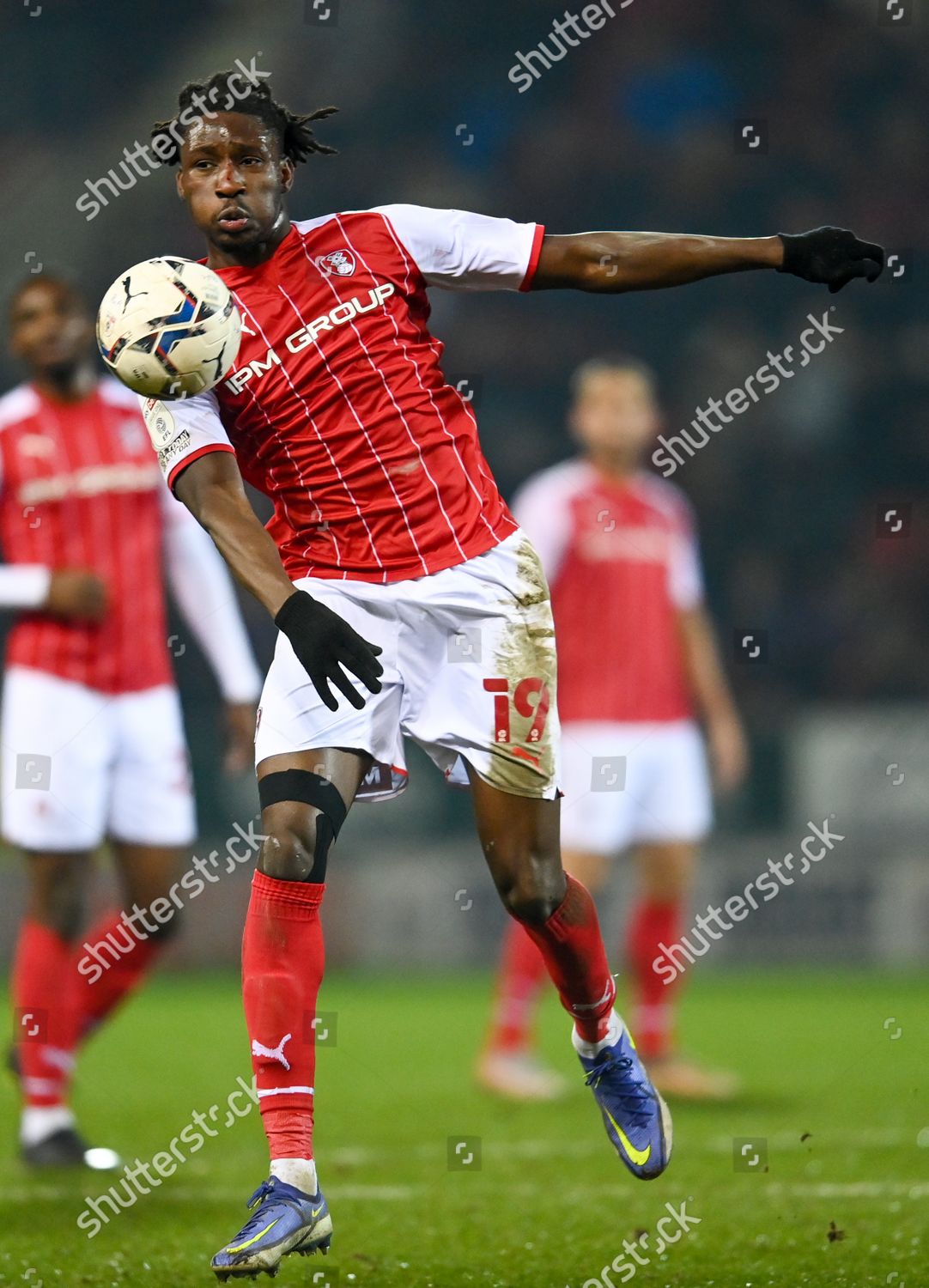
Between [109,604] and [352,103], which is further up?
[352,103]

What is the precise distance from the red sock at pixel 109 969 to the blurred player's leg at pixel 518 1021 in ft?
5.39

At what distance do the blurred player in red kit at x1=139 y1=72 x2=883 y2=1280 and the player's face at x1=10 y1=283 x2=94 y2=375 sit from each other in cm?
167

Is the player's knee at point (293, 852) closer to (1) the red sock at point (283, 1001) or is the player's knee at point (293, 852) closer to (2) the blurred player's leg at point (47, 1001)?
(1) the red sock at point (283, 1001)

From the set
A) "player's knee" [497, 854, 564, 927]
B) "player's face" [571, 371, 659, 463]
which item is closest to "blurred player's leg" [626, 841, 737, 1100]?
"player's face" [571, 371, 659, 463]

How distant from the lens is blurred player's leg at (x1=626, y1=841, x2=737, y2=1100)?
6.26m

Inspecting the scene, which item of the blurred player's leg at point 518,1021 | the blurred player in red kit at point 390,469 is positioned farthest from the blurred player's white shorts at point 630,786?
the blurred player in red kit at point 390,469

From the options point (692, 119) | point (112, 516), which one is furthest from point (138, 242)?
point (112, 516)

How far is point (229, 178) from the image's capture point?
350 cm

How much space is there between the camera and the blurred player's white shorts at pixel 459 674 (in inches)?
142

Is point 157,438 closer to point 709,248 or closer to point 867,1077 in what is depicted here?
point 709,248

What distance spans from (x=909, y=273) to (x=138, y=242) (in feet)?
20.7

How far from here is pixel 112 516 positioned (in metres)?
5.38

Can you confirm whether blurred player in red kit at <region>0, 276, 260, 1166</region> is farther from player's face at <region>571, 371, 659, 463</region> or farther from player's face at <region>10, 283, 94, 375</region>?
player's face at <region>571, 371, 659, 463</region>

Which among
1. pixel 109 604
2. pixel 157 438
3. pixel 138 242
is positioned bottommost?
pixel 109 604
